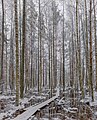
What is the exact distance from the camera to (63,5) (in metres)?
29.1

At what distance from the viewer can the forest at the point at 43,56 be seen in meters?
10.9

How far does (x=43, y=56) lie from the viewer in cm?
3081

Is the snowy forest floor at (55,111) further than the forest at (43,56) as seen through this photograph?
No

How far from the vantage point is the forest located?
35.9ft

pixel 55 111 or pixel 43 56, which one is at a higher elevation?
pixel 43 56

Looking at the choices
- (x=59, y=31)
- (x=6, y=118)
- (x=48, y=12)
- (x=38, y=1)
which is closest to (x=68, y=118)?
(x=6, y=118)

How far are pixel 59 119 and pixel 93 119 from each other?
48.5 inches

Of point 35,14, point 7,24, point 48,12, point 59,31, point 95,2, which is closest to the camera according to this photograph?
point 95,2

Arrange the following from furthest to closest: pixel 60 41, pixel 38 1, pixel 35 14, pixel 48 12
Answer: pixel 60 41 < pixel 48 12 < pixel 35 14 < pixel 38 1

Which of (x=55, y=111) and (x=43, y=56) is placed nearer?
(x=55, y=111)

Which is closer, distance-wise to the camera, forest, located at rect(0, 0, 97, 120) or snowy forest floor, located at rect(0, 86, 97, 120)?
snowy forest floor, located at rect(0, 86, 97, 120)

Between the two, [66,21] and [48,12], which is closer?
[48,12]

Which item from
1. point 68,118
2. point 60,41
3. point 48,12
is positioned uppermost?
point 48,12

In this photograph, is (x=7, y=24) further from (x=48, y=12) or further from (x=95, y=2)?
(x=95, y=2)
